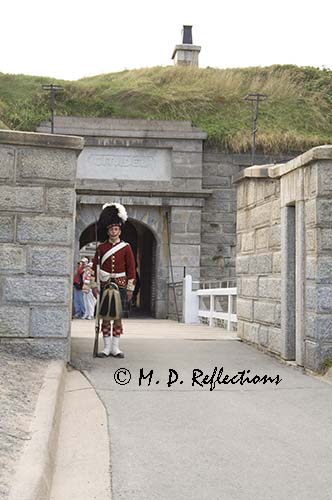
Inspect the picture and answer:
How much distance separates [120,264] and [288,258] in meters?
1.97

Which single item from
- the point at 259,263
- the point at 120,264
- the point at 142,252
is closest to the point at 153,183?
the point at 142,252

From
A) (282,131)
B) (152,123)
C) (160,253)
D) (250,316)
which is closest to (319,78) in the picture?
(282,131)

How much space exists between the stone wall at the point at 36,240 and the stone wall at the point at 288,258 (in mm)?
2476

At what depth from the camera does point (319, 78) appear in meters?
22.6

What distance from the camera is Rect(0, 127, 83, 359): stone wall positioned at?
6.84 m

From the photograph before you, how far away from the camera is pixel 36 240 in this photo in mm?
6918

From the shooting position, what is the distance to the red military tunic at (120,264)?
7.94m

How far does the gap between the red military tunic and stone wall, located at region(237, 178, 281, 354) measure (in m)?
1.76

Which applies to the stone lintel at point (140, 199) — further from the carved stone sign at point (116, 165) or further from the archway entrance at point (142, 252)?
the archway entrance at point (142, 252)

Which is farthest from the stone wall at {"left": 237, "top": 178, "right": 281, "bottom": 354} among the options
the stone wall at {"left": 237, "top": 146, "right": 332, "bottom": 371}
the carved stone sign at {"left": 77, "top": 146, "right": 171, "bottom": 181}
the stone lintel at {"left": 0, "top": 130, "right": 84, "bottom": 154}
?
the carved stone sign at {"left": 77, "top": 146, "right": 171, "bottom": 181}

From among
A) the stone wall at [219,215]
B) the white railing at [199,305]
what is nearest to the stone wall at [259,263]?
the white railing at [199,305]

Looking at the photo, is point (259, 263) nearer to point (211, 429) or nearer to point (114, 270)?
point (114, 270)

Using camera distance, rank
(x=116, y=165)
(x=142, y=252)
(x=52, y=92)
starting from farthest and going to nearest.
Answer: (x=142, y=252) < (x=52, y=92) < (x=116, y=165)

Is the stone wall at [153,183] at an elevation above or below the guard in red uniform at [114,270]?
above
